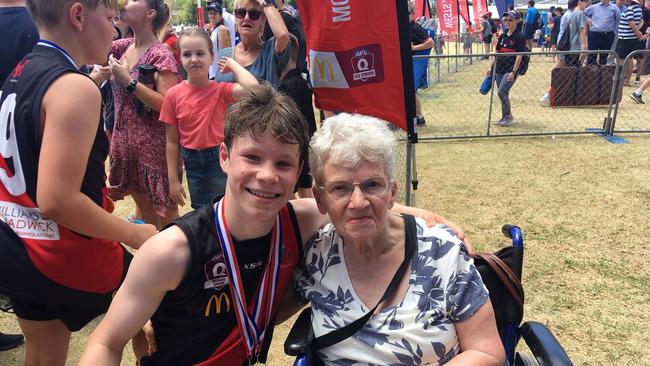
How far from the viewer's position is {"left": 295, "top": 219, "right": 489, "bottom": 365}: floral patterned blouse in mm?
1651

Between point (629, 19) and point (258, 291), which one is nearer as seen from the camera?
point (258, 291)

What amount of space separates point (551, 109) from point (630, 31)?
3.48 metres

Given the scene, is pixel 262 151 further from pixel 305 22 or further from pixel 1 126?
pixel 305 22

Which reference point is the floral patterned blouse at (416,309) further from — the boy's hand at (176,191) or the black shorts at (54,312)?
the boy's hand at (176,191)

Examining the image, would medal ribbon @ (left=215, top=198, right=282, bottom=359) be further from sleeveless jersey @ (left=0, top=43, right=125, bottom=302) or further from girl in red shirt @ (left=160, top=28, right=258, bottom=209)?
girl in red shirt @ (left=160, top=28, right=258, bottom=209)

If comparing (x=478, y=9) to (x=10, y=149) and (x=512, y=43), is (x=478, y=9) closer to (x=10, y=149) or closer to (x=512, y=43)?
(x=512, y=43)

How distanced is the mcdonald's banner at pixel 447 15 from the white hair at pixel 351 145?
1431 centimetres

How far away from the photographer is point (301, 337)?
1.76m

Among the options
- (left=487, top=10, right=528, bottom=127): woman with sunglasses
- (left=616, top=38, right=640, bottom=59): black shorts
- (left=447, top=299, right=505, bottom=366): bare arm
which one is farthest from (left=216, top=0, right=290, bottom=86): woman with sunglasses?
(left=616, top=38, right=640, bottom=59): black shorts

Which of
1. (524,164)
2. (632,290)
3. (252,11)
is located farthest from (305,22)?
→ (524,164)

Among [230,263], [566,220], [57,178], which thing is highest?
[57,178]

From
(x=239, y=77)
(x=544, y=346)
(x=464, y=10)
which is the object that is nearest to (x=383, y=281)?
Result: (x=544, y=346)

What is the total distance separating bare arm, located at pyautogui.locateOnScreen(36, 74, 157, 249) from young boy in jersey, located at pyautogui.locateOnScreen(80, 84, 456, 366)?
31 cm

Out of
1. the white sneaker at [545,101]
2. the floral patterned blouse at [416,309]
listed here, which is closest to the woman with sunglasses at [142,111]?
the floral patterned blouse at [416,309]
